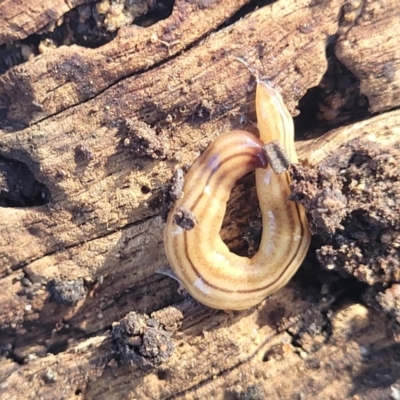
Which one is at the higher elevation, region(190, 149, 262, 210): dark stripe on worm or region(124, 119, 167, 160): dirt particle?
region(124, 119, 167, 160): dirt particle

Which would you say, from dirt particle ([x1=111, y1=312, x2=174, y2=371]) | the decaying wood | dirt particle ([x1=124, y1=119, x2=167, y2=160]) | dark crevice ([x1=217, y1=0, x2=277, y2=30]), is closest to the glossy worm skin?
the decaying wood

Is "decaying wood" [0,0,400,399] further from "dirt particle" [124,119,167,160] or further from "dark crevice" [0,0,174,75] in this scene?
"dark crevice" [0,0,174,75]

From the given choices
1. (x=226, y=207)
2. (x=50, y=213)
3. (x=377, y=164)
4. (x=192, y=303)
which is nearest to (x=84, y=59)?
(x=50, y=213)

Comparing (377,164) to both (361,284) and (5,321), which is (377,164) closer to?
(361,284)

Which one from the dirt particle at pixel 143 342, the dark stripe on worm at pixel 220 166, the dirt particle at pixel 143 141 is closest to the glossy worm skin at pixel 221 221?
the dark stripe on worm at pixel 220 166

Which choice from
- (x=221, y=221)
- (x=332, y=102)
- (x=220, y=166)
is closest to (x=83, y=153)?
(x=220, y=166)

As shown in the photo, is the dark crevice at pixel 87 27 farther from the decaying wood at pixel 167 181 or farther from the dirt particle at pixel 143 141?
the dirt particle at pixel 143 141
